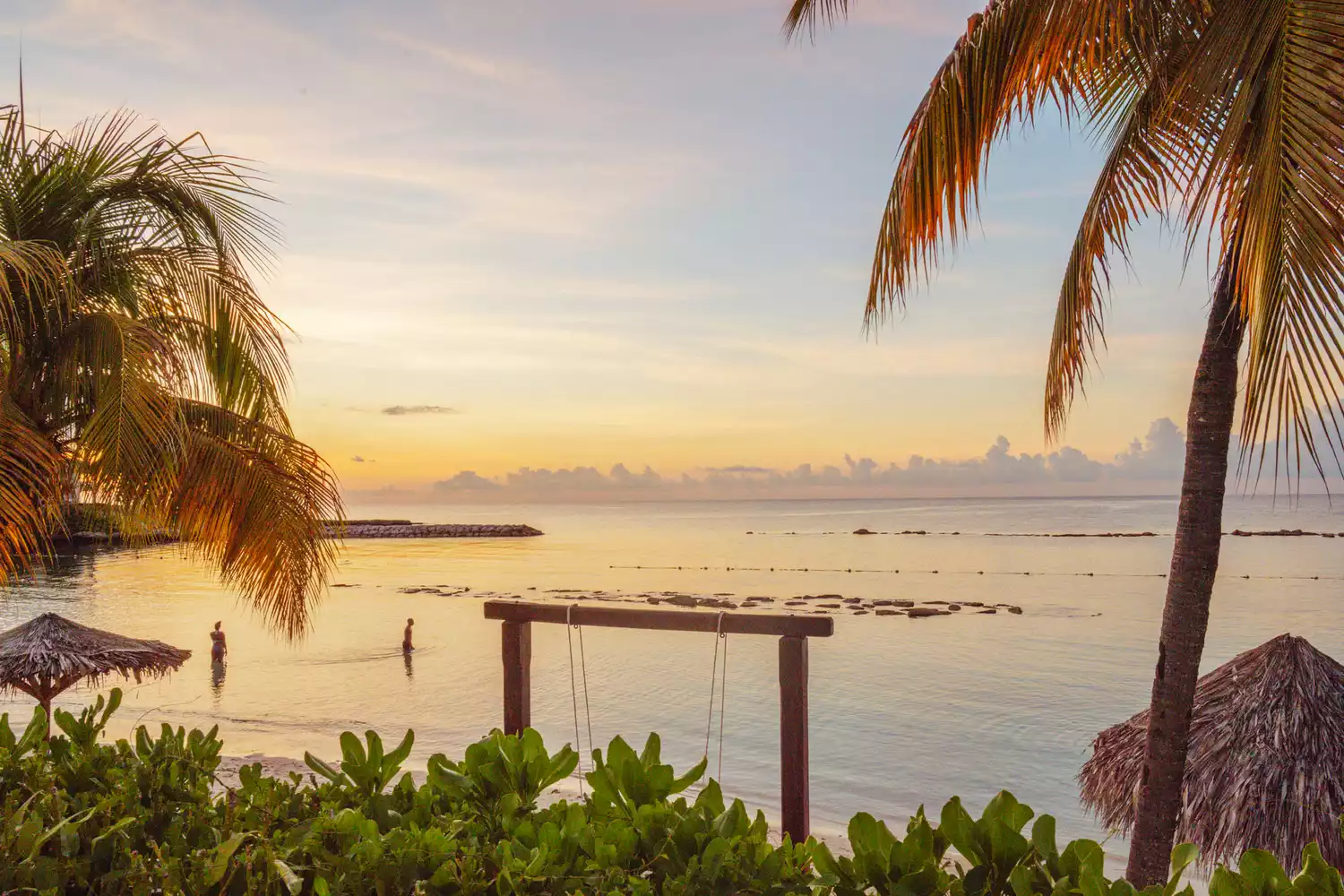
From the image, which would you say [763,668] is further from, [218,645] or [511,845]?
[511,845]

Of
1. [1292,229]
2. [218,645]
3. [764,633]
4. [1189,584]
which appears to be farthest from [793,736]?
[218,645]

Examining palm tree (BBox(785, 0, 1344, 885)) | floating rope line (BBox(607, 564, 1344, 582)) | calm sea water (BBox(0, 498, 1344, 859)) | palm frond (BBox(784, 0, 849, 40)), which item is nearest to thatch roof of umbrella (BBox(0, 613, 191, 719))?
calm sea water (BBox(0, 498, 1344, 859))

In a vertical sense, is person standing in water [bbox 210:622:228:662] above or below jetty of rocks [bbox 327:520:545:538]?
above

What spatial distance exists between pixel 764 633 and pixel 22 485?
4877 mm

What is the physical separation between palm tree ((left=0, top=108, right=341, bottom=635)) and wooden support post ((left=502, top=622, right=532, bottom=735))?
89.6 inches

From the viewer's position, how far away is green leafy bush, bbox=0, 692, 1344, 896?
1.17 meters

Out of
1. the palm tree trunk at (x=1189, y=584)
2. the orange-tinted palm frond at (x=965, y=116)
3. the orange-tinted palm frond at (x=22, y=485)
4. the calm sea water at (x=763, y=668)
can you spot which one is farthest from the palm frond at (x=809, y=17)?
the calm sea water at (x=763, y=668)

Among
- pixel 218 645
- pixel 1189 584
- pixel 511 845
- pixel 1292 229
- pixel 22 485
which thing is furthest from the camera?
pixel 218 645

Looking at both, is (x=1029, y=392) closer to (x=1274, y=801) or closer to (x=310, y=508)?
(x=1274, y=801)

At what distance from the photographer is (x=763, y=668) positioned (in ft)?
75.7

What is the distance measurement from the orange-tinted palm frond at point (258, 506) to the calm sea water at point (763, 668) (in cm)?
803

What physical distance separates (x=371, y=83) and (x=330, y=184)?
2602 millimetres

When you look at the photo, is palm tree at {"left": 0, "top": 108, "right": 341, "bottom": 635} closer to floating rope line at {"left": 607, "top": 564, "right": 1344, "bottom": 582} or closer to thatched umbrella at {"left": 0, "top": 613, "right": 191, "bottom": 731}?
thatched umbrella at {"left": 0, "top": 613, "right": 191, "bottom": 731}

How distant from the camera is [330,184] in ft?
40.2
